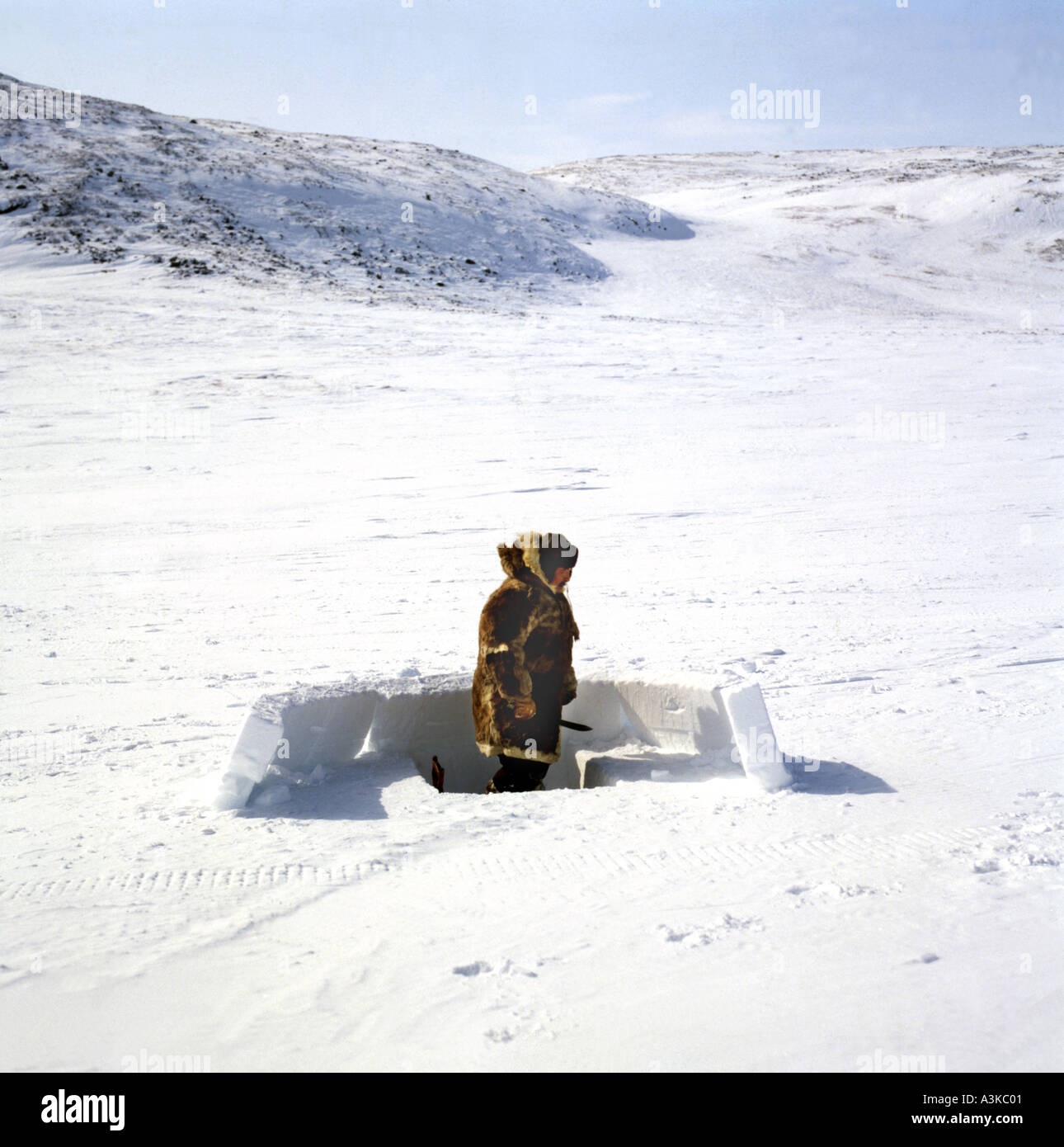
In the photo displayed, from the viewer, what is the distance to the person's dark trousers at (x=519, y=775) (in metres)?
4.49

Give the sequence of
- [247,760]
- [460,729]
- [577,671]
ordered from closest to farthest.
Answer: [247,760], [460,729], [577,671]

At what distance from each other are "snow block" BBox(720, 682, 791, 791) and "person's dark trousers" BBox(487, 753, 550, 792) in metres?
0.83

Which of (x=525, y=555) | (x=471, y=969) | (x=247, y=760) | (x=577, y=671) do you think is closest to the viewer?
(x=471, y=969)

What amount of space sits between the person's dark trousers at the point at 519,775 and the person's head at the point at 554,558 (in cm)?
77

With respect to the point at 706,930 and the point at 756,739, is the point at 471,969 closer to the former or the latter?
the point at 706,930

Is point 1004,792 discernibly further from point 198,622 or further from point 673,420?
point 673,420

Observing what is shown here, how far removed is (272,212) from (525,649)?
27.3 m

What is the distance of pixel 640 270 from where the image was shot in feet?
96.9

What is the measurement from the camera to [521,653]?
432cm

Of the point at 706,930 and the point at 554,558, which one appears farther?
the point at 554,558

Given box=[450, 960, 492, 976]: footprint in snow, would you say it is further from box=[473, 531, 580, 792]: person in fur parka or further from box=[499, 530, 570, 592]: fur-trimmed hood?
box=[499, 530, 570, 592]: fur-trimmed hood

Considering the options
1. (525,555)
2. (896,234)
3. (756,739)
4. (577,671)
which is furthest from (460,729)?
(896,234)

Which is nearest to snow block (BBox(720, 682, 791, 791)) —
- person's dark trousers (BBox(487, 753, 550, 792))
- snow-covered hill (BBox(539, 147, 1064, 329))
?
person's dark trousers (BBox(487, 753, 550, 792))
